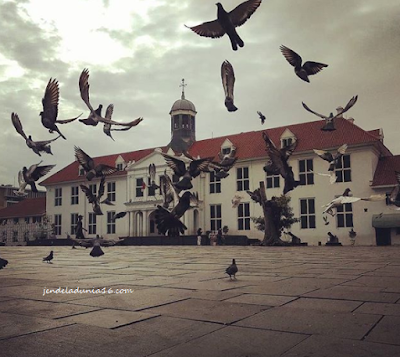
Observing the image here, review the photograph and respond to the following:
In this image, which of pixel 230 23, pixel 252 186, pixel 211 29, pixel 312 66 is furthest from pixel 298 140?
pixel 230 23

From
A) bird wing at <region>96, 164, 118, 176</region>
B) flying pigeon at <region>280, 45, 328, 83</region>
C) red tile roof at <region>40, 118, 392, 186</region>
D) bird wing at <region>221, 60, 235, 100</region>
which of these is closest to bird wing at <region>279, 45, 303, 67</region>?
flying pigeon at <region>280, 45, 328, 83</region>

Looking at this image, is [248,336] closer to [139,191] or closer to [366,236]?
[366,236]

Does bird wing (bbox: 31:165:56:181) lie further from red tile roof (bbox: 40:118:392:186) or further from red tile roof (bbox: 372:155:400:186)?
red tile roof (bbox: 372:155:400:186)

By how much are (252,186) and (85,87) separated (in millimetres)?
37420

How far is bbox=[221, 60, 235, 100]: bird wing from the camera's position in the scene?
286 inches

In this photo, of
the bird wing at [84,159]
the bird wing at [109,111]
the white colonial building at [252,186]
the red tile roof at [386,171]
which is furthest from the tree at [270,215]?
the bird wing at [109,111]

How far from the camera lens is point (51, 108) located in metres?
9.80

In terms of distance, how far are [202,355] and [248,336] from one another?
64 centimetres

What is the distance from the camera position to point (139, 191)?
5366 centimetres

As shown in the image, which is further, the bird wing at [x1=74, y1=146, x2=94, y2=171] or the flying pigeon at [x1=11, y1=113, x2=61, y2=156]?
the bird wing at [x1=74, y1=146, x2=94, y2=171]

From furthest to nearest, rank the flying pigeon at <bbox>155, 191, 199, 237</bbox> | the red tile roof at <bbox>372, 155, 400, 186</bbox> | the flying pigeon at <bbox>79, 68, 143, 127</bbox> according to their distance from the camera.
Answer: the red tile roof at <bbox>372, 155, 400, 186</bbox>
the flying pigeon at <bbox>79, 68, 143, 127</bbox>
the flying pigeon at <bbox>155, 191, 199, 237</bbox>

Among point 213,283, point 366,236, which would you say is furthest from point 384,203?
point 213,283

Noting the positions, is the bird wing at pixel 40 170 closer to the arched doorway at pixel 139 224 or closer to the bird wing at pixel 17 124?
the bird wing at pixel 17 124

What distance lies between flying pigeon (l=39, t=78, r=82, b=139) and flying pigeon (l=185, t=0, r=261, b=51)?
3285 mm
